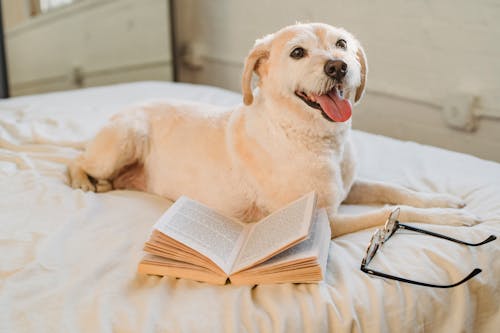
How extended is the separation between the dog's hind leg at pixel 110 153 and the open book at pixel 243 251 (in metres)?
0.67

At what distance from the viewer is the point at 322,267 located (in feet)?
4.51

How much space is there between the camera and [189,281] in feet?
4.65

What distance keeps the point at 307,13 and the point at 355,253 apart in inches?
89.0

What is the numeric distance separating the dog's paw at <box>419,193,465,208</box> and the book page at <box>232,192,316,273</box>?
543 millimetres

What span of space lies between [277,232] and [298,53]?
0.60 meters

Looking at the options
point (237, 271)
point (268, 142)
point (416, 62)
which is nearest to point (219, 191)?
point (268, 142)

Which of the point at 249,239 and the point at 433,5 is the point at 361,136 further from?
the point at 249,239

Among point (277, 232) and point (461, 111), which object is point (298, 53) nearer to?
point (277, 232)

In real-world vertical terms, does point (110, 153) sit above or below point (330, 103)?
below

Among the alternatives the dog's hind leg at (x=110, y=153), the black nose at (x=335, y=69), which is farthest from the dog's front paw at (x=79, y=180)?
the black nose at (x=335, y=69)

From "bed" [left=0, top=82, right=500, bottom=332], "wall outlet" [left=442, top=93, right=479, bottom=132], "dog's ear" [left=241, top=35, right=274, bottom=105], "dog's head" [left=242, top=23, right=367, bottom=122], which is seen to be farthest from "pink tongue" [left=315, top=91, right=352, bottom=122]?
"wall outlet" [left=442, top=93, right=479, bottom=132]

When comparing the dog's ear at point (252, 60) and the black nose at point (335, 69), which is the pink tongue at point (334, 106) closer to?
the black nose at point (335, 69)

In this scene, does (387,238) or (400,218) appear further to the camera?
(400,218)

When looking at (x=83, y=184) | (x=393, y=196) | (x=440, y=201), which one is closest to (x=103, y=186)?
(x=83, y=184)
